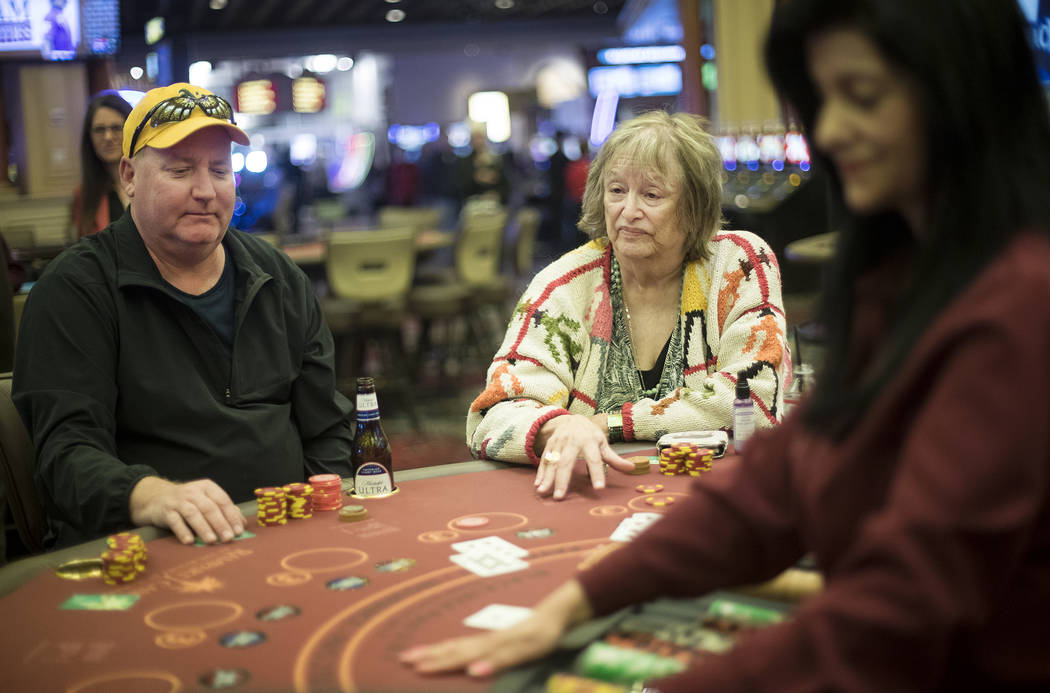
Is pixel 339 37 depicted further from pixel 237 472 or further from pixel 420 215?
pixel 237 472

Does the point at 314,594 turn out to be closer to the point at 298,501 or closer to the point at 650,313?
the point at 298,501

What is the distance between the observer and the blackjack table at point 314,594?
127cm

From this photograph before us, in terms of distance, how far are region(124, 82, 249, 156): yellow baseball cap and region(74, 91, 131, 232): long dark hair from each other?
2558 millimetres

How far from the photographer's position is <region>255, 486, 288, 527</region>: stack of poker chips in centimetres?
189

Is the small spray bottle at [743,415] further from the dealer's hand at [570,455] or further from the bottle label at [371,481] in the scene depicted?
the bottle label at [371,481]

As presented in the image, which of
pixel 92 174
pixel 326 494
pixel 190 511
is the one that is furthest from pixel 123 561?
pixel 92 174

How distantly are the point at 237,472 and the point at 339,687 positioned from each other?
121cm

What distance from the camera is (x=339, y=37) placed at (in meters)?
21.8

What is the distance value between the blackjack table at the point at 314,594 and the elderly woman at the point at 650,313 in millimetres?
365

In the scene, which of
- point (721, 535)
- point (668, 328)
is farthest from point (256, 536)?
point (668, 328)

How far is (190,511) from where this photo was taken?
6.00 feet

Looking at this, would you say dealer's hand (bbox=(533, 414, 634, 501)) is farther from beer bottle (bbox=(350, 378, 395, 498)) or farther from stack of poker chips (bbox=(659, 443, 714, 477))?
beer bottle (bbox=(350, 378, 395, 498))

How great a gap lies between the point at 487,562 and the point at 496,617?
226 mm

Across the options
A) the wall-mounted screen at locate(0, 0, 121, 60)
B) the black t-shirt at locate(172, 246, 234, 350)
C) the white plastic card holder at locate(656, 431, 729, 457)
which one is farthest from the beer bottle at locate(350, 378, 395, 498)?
the wall-mounted screen at locate(0, 0, 121, 60)
